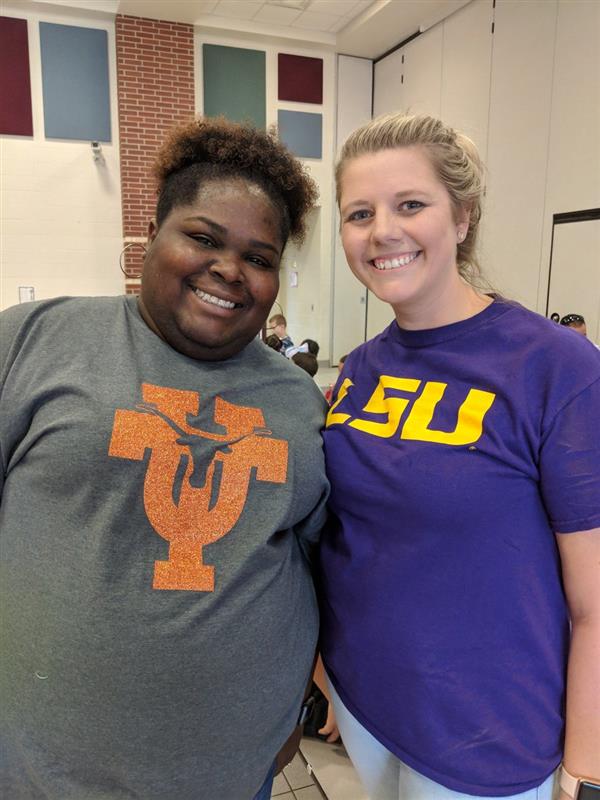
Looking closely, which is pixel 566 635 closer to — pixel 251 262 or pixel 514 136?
pixel 251 262

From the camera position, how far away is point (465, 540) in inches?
39.8

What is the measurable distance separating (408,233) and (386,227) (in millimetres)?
43

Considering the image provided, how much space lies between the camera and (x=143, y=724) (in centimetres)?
95

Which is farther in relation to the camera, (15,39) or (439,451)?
(15,39)

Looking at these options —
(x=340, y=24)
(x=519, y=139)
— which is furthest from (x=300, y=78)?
(x=519, y=139)

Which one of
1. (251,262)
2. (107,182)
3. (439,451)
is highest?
(107,182)

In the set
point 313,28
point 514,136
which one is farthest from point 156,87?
point 514,136

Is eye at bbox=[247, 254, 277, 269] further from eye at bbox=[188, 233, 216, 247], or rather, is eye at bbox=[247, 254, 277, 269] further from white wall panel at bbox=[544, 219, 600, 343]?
white wall panel at bbox=[544, 219, 600, 343]

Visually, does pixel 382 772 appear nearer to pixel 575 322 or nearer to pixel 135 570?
pixel 135 570

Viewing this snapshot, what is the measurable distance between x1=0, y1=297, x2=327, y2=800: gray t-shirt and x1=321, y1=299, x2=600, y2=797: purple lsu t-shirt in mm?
183

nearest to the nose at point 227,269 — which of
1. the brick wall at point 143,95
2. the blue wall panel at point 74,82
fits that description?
the brick wall at point 143,95

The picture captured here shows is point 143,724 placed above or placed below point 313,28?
below

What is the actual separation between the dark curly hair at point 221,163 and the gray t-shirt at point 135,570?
0.29 metres

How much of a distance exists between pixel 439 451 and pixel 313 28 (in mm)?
8448
